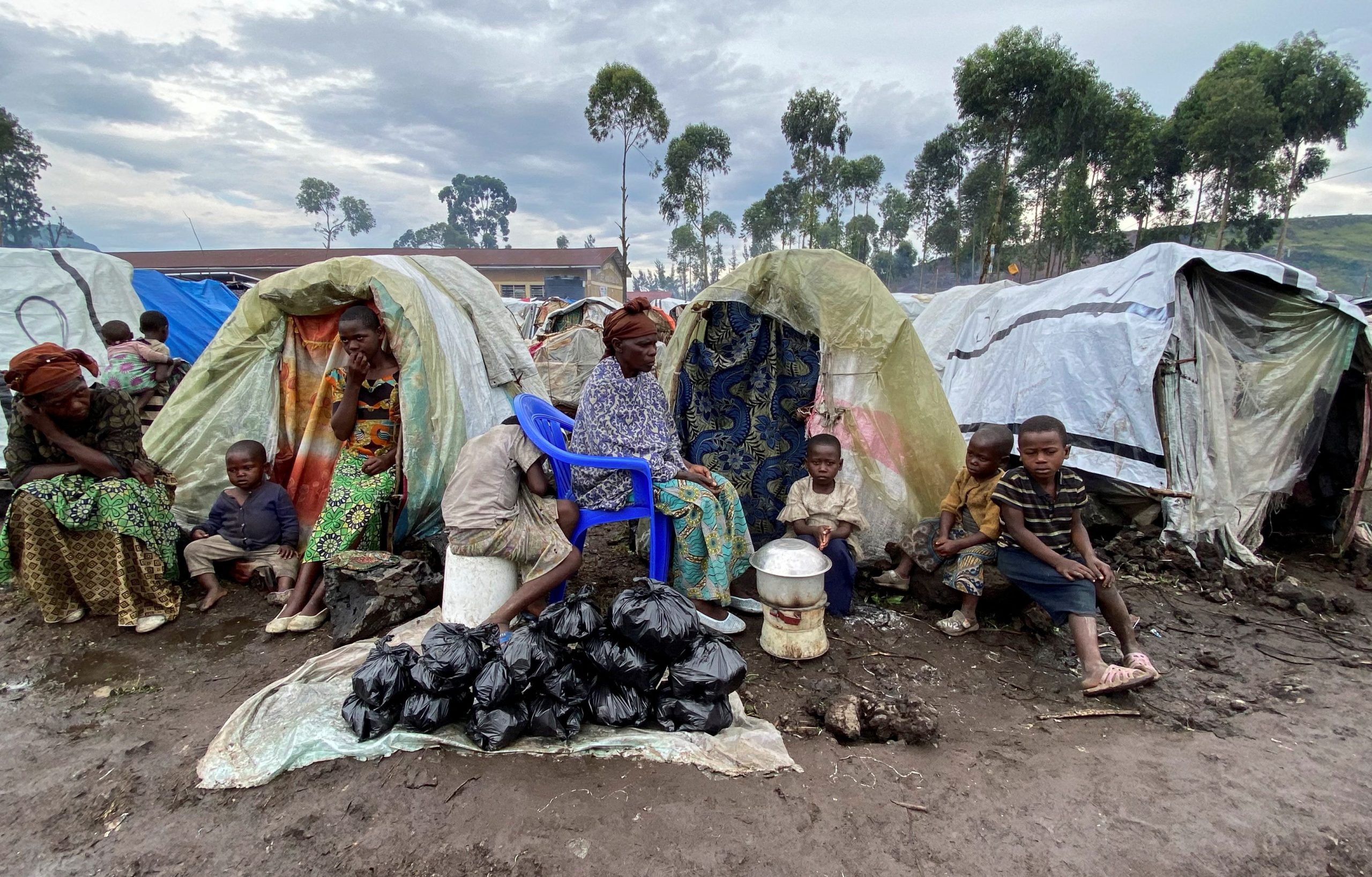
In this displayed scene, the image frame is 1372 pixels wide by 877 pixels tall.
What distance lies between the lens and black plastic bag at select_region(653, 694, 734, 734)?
2.37m

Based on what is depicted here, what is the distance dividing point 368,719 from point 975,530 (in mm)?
3263

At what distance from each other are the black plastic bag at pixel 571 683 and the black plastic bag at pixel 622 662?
0.20 feet

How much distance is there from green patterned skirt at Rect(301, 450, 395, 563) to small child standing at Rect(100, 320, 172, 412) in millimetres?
2075

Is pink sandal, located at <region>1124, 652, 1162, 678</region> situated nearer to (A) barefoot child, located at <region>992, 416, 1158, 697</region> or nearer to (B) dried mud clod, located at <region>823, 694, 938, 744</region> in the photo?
(A) barefoot child, located at <region>992, 416, 1158, 697</region>

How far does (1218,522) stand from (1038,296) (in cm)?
236

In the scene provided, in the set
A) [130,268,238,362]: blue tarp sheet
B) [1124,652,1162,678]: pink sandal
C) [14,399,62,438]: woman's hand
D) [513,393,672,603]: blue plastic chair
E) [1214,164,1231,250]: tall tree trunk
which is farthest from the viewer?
[1214,164,1231,250]: tall tree trunk

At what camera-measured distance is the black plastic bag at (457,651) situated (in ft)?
7.55

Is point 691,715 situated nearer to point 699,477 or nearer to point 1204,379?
point 699,477

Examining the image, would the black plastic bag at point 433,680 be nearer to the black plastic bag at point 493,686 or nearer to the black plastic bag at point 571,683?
the black plastic bag at point 493,686

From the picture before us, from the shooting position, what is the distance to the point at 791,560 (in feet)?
9.72

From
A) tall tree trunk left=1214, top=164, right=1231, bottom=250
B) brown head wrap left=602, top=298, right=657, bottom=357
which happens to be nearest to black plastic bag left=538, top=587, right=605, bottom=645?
brown head wrap left=602, top=298, right=657, bottom=357

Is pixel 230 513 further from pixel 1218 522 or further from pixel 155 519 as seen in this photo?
pixel 1218 522

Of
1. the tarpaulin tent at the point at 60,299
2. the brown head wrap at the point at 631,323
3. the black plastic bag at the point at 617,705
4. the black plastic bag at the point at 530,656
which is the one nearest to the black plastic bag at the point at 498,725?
the black plastic bag at the point at 530,656

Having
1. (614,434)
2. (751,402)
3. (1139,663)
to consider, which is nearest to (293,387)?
(614,434)
